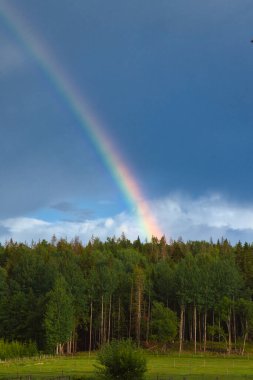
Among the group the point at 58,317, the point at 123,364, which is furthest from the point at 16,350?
the point at 123,364

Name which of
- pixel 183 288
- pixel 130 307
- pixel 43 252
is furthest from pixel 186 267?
pixel 43 252

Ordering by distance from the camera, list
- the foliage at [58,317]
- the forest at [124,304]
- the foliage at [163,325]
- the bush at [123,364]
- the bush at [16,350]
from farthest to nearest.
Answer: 1. the forest at [124,304]
2. the foliage at [163,325]
3. the foliage at [58,317]
4. the bush at [16,350]
5. the bush at [123,364]

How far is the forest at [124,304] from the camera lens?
411ft

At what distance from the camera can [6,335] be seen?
13288cm

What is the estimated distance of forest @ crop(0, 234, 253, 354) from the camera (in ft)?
411

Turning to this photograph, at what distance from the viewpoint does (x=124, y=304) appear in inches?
5807

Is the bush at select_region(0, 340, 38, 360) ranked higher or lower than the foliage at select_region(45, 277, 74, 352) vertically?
lower

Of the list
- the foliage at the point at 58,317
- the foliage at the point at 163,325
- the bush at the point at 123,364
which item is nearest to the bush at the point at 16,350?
the foliage at the point at 58,317

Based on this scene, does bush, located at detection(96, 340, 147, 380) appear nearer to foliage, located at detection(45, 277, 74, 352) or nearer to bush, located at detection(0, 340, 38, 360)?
bush, located at detection(0, 340, 38, 360)

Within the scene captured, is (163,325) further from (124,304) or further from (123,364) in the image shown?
(123,364)

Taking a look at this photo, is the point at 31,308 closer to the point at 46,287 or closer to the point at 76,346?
the point at 46,287

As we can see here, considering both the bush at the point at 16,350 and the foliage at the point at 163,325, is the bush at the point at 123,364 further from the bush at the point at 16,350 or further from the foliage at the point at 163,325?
the foliage at the point at 163,325

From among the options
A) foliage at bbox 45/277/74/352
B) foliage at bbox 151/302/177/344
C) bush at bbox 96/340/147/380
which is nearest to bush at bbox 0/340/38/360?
foliage at bbox 45/277/74/352

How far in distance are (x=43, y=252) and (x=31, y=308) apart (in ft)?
156
